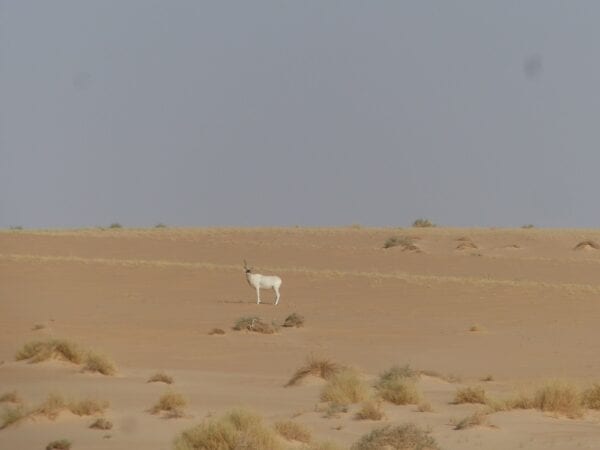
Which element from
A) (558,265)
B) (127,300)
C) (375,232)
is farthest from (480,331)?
(375,232)

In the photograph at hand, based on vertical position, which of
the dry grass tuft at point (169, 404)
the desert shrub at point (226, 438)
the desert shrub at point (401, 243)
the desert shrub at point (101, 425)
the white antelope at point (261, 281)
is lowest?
the desert shrub at point (101, 425)

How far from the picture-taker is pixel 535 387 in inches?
698

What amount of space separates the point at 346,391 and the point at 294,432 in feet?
11.5

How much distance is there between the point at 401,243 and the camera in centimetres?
6097

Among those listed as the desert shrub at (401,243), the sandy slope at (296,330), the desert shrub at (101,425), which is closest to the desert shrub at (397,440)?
the sandy slope at (296,330)

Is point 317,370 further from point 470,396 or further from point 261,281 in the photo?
point 261,281

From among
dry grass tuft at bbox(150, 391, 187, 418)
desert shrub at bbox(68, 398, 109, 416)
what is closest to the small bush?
desert shrub at bbox(68, 398, 109, 416)

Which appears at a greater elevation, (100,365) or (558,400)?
(558,400)

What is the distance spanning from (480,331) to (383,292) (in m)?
10.1

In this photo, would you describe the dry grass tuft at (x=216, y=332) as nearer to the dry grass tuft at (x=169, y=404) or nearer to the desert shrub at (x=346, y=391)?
the desert shrub at (x=346, y=391)

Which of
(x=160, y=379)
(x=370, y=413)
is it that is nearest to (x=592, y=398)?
(x=370, y=413)

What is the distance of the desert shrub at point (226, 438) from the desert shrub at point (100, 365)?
818 centimetres

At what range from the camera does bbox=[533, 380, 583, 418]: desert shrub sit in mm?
16759

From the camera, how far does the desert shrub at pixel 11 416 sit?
614 inches
